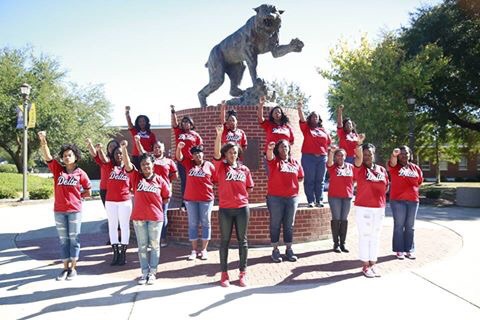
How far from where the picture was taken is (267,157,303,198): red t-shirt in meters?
5.64

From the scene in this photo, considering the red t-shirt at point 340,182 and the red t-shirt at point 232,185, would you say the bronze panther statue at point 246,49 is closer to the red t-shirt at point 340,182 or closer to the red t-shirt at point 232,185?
the red t-shirt at point 340,182

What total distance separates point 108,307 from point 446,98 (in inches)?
876

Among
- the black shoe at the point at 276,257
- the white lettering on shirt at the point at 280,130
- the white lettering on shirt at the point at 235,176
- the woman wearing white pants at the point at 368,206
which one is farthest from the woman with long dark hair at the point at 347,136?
the white lettering on shirt at the point at 235,176

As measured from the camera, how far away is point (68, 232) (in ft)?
17.0

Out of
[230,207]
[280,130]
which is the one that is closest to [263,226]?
[280,130]

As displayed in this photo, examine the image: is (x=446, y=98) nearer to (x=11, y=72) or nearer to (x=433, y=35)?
(x=433, y=35)

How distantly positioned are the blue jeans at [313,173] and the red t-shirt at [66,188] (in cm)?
382

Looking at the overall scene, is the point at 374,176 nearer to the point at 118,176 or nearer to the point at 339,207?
the point at 339,207

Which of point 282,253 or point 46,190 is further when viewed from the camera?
point 46,190

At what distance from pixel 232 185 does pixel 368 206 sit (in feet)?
6.07

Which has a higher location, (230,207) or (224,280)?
(230,207)

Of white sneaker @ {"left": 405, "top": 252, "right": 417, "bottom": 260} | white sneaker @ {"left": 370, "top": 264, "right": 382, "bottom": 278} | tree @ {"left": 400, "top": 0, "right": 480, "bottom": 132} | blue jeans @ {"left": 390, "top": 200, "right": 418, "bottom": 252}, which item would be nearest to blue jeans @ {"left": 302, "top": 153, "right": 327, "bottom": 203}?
blue jeans @ {"left": 390, "top": 200, "right": 418, "bottom": 252}

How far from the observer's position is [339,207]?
6.40 m

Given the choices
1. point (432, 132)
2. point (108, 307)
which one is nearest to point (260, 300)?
point (108, 307)
